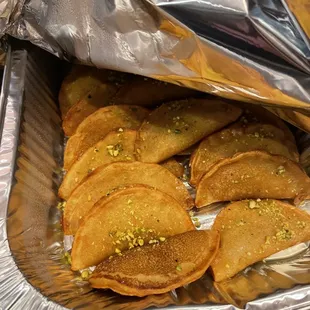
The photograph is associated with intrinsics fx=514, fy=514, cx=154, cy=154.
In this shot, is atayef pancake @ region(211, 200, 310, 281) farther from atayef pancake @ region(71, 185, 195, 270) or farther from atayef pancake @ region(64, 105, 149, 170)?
atayef pancake @ region(64, 105, 149, 170)

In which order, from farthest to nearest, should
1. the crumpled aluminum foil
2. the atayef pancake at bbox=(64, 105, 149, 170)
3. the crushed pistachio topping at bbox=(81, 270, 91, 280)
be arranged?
the atayef pancake at bbox=(64, 105, 149, 170), the crushed pistachio topping at bbox=(81, 270, 91, 280), the crumpled aluminum foil

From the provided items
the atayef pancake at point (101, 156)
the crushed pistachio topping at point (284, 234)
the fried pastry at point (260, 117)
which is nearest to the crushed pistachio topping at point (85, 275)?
the atayef pancake at point (101, 156)

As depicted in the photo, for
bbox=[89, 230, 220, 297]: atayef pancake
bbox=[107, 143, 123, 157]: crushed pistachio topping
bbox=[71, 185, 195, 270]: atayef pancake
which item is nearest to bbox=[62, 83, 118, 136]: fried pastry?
bbox=[107, 143, 123, 157]: crushed pistachio topping

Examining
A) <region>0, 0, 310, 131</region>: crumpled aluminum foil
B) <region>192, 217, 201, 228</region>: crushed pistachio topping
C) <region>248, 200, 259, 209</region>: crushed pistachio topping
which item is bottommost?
<region>192, 217, 201, 228</region>: crushed pistachio topping

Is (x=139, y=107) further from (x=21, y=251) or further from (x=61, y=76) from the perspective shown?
(x=21, y=251)

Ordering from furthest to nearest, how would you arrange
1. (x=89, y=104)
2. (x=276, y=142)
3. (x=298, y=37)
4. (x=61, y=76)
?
(x=61, y=76) → (x=89, y=104) → (x=276, y=142) → (x=298, y=37)

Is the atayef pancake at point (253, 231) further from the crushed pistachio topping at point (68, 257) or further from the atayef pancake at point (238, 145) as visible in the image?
the crushed pistachio topping at point (68, 257)

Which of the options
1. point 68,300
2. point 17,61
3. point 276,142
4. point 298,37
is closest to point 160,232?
point 68,300
